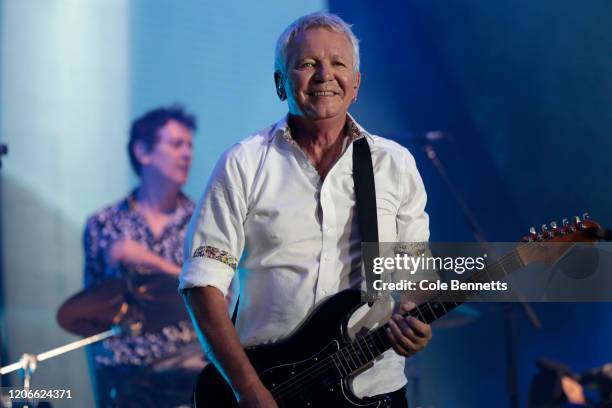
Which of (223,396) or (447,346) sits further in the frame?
(447,346)

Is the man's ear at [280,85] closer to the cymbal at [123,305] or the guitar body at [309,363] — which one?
the guitar body at [309,363]

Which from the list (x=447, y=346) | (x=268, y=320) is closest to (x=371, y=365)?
(x=268, y=320)

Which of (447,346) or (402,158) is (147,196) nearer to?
(447,346)

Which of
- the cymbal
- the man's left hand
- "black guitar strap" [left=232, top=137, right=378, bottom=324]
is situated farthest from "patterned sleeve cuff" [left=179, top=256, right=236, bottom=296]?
the cymbal

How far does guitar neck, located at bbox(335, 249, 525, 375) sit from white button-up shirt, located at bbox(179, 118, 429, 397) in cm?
7

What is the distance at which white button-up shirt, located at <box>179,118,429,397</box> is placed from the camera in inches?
89.1

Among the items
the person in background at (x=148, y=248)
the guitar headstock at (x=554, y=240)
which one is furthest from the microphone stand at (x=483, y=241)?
the guitar headstock at (x=554, y=240)

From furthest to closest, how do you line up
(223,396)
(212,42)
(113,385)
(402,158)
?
(212,42)
(113,385)
(402,158)
(223,396)

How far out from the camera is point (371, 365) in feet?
7.41

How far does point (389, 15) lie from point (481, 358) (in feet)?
8.27

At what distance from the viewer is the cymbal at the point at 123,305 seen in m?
4.41

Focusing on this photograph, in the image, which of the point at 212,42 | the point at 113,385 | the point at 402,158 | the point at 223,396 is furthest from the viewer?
the point at 212,42

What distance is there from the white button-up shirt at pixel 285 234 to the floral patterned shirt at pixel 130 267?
2.37 m

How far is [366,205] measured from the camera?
2.33 meters
